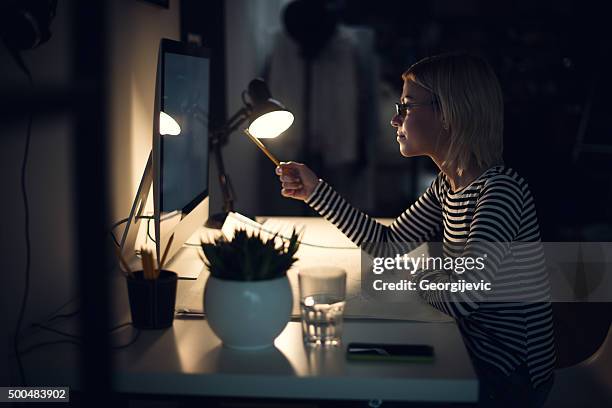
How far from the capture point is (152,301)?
1.18 meters

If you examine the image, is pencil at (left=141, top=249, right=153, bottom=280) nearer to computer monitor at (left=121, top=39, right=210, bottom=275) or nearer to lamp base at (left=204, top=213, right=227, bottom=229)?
computer monitor at (left=121, top=39, right=210, bottom=275)

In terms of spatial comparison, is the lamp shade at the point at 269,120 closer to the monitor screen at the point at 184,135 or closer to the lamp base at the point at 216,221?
the monitor screen at the point at 184,135

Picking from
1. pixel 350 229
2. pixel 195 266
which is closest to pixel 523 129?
pixel 350 229

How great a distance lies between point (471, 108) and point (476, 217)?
0.85 ft

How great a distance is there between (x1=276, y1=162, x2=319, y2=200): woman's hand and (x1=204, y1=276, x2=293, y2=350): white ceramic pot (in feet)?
2.16

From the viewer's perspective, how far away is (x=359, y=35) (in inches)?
163

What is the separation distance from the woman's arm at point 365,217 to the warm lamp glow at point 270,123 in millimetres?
100

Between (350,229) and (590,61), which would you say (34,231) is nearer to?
(350,229)

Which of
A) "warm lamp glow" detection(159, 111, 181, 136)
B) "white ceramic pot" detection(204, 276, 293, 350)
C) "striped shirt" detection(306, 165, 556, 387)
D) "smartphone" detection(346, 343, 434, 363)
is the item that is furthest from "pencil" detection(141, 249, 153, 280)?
"striped shirt" detection(306, 165, 556, 387)

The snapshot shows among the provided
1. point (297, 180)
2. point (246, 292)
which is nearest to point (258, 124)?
point (297, 180)

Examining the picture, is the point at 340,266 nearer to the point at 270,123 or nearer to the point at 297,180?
the point at 297,180

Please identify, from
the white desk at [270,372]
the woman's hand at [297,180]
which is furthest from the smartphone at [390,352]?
the woman's hand at [297,180]

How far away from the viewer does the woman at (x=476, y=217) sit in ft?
4.36

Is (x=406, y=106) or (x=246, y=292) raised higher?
(x=406, y=106)
